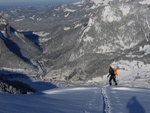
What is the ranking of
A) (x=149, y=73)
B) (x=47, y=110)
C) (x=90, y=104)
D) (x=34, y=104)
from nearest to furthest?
(x=47, y=110)
(x=34, y=104)
(x=90, y=104)
(x=149, y=73)

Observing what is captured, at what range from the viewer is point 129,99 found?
29.3 meters

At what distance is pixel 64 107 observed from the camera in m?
24.1

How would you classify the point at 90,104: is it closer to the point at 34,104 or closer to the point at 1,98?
the point at 34,104

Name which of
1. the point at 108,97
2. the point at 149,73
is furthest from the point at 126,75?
the point at 108,97

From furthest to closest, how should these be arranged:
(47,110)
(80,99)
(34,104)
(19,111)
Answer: (80,99), (34,104), (47,110), (19,111)

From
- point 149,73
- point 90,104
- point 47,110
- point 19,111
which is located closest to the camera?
point 19,111

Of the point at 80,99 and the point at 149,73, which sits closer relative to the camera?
the point at 80,99

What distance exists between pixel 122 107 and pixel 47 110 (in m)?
5.57

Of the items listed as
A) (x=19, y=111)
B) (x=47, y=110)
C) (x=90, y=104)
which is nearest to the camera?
(x=19, y=111)

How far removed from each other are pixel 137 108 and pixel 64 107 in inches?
197

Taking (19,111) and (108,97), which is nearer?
(19,111)

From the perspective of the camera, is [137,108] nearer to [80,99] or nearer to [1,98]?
[80,99]

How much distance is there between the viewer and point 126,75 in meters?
196

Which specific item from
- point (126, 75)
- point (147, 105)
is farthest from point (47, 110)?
point (126, 75)
